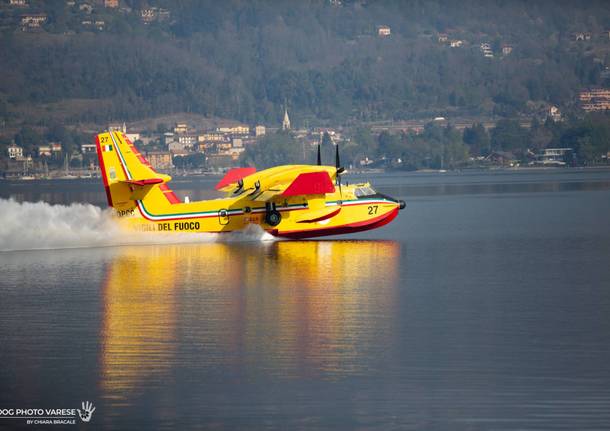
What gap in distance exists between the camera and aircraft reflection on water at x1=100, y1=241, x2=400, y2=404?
2817 cm

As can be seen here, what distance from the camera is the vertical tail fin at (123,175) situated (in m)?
52.4

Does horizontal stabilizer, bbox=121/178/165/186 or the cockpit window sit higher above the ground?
horizontal stabilizer, bbox=121/178/165/186

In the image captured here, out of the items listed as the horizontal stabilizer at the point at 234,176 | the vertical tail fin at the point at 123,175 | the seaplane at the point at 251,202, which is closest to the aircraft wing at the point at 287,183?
the seaplane at the point at 251,202

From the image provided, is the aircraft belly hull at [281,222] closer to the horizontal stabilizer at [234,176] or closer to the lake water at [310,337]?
the lake water at [310,337]

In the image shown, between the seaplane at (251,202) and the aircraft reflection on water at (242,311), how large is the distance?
1489 millimetres

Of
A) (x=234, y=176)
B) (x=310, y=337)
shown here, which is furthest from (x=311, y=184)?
(x=310, y=337)

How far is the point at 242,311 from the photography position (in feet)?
117

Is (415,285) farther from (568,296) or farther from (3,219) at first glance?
(3,219)

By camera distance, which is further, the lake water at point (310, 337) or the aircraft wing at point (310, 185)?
the aircraft wing at point (310, 185)

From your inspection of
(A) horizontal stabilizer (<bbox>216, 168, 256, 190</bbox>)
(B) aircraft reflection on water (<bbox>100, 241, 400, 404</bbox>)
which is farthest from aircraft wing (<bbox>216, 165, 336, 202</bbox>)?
(A) horizontal stabilizer (<bbox>216, 168, 256, 190</bbox>)

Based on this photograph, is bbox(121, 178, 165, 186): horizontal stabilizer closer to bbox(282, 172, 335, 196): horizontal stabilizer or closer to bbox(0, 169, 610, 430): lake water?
bbox(0, 169, 610, 430): lake water

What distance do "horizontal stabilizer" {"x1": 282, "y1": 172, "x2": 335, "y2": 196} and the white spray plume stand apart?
3.43 m

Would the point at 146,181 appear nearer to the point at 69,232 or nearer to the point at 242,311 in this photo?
the point at 69,232

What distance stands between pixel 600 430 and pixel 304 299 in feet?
52.4
